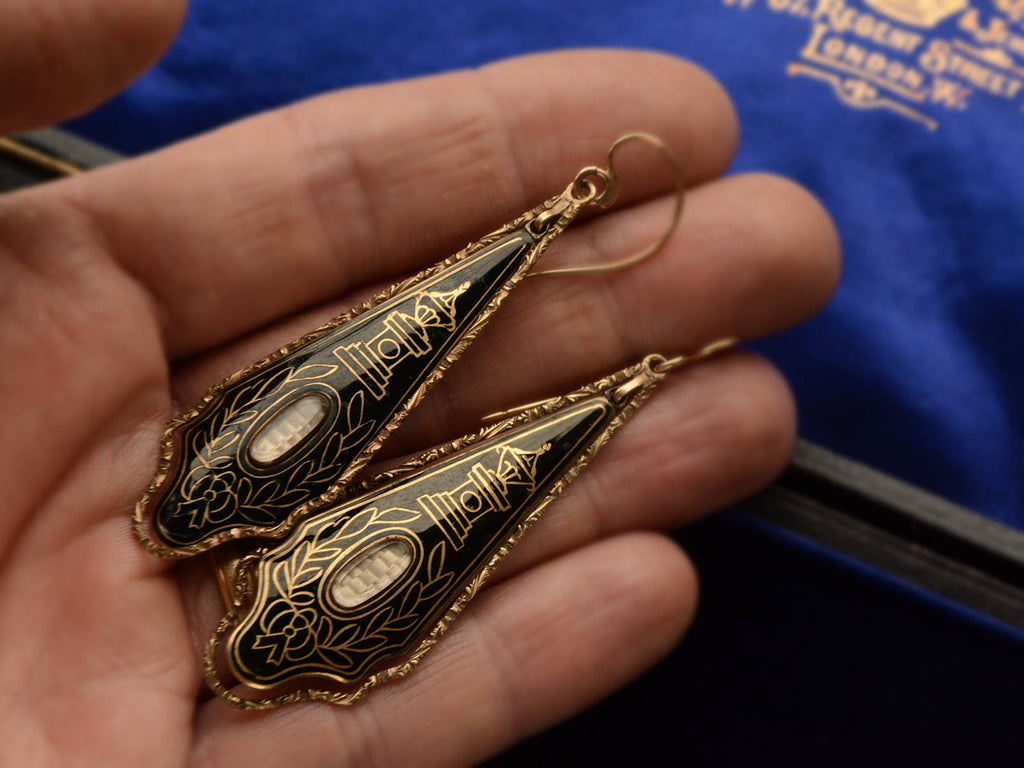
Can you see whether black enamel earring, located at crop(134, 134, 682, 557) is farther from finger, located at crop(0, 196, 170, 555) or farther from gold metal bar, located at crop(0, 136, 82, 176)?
gold metal bar, located at crop(0, 136, 82, 176)

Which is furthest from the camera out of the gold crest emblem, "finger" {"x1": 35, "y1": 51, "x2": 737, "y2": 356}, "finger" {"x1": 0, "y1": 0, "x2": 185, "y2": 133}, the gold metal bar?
the gold crest emblem

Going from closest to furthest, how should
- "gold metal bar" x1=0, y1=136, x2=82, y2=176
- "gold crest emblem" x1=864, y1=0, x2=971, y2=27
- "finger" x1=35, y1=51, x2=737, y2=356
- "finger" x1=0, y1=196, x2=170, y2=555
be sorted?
"finger" x1=0, y1=196, x2=170, y2=555 < "finger" x1=35, y1=51, x2=737, y2=356 < "gold metal bar" x1=0, y1=136, x2=82, y2=176 < "gold crest emblem" x1=864, y1=0, x2=971, y2=27

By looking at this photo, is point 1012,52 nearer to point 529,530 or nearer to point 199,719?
point 529,530

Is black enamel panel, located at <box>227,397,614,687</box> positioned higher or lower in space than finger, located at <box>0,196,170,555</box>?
lower

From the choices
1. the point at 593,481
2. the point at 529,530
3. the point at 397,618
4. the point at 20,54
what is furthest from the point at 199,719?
the point at 20,54

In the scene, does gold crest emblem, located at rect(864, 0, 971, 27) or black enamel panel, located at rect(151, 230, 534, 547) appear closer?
black enamel panel, located at rect(151, 230, 534, 547)

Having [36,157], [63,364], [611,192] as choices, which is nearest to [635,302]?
[611,192]

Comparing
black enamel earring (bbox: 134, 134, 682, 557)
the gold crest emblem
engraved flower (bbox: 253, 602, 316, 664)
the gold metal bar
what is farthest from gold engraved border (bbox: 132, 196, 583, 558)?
the gold crest emblem

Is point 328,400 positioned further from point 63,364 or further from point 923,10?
point 923,10
